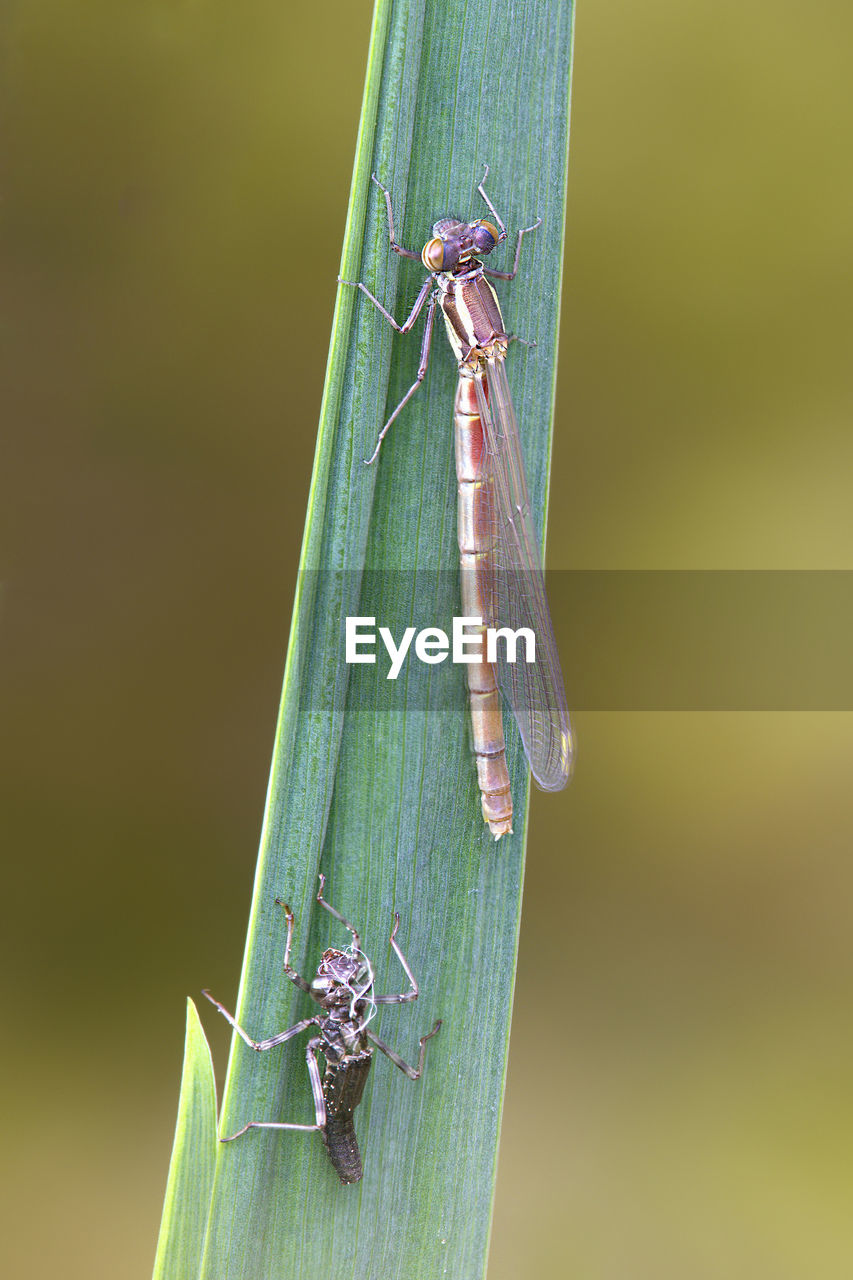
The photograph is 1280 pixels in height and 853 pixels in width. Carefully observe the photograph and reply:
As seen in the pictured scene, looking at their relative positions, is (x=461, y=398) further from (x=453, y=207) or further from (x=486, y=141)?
(x=486, y=141)

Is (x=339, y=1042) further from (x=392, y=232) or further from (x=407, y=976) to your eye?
(x=392, y=232)

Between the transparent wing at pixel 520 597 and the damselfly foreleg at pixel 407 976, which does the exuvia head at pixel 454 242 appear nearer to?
the transparent wing at pixel 520 597

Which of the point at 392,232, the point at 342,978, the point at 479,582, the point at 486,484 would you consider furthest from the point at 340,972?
the point at 392,232

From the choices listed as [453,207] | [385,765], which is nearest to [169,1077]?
[385,765]

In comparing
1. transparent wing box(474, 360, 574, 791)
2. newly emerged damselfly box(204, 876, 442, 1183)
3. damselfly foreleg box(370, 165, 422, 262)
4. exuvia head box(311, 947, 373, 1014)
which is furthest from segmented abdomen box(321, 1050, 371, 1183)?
damselfly foreleg box(370, 165, 422, 262)

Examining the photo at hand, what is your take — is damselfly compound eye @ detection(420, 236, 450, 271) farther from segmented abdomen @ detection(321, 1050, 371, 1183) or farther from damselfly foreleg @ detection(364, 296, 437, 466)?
segmented abdomen @ detection(321, 1050, 371, 1183)

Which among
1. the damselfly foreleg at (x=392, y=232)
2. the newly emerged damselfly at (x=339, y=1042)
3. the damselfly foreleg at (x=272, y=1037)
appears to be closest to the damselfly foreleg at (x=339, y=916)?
the newly emerged damselfly at (x=339, y=1042)

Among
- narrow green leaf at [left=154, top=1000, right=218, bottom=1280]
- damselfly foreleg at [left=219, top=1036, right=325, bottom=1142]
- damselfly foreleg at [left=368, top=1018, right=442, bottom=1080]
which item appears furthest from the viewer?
damselfly foreleg at [left=368, top=1018, right=442, bottom=1080]
